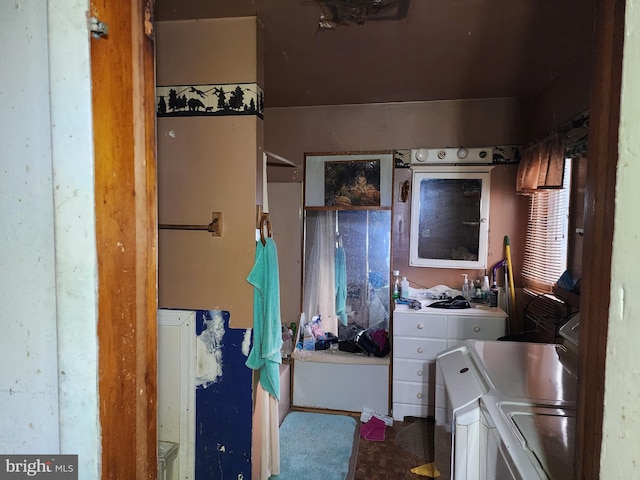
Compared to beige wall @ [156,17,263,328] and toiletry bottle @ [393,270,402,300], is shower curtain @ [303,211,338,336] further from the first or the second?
beige wall @ [156,17,263,328]

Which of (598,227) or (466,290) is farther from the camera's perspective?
(466,290)

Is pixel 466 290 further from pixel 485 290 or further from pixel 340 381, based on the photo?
pixel 340 381

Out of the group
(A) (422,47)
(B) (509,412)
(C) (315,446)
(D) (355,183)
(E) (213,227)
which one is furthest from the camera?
(D) (355,183)

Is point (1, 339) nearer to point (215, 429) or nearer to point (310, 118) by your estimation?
point (215, 429)

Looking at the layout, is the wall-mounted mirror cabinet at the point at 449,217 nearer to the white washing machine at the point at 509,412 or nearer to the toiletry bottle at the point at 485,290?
the toiletry bottle at the point at 485,290

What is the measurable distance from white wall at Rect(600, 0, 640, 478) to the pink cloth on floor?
219 centimetres

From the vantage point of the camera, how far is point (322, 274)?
2.93 metres

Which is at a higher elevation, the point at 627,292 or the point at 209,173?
the point at 209,173

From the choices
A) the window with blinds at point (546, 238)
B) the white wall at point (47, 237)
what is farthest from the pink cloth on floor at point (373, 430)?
the white wall at point (47, 237)

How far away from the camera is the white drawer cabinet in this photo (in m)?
2.56

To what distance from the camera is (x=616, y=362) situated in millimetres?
449

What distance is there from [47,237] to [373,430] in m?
2.41
